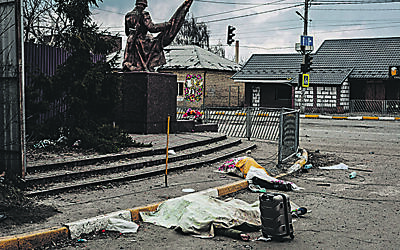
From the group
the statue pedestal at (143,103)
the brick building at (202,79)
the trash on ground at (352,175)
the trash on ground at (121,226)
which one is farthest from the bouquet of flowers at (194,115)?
the brick building at (202,79)

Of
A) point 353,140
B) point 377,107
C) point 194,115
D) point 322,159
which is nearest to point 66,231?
point 322,159

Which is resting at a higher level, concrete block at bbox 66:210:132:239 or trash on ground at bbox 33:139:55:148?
trash on ground at bbox 33:139:55:148

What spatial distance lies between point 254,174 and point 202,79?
3275cm

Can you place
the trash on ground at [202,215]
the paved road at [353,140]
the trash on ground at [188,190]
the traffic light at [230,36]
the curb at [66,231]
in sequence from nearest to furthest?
the curb at [66,231] < the trash on ground at [202,215] < the trash on ground at [188,190] < the paved road at [353,140] < the traffic light at [230,36]

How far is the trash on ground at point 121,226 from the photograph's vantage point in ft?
19.4

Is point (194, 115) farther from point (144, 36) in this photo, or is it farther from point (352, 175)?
point (352, 175)

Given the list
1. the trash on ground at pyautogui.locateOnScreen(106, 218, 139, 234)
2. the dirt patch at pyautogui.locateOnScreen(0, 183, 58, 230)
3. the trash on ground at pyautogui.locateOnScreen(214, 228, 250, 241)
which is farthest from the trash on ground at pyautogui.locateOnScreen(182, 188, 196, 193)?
the dirt patch at pyautogui.locateOnScreen(0, 183, 58, 230)

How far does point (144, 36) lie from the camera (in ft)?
46.0

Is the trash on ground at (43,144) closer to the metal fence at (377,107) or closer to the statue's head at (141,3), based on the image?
the statue's head at (141,3)

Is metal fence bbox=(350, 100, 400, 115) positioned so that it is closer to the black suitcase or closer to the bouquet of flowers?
the bouquet of flowers

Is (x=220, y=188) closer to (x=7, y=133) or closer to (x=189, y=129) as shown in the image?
(x=7, y=133)

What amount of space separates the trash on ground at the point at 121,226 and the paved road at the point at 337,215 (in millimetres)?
124

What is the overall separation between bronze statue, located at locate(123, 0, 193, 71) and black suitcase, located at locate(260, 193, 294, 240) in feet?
29.7

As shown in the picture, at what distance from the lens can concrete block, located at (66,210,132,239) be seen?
18.5 ft
